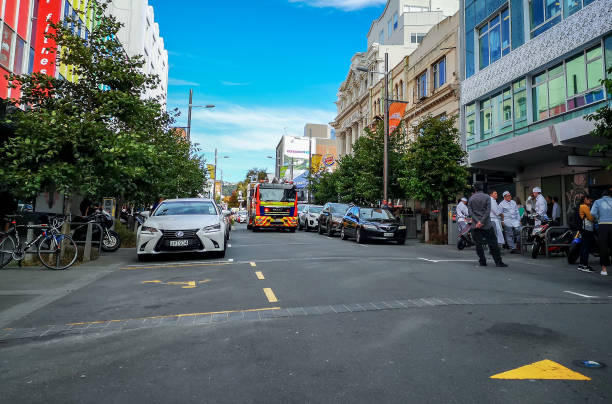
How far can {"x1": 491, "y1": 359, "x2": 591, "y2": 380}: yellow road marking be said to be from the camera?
10.6 ft

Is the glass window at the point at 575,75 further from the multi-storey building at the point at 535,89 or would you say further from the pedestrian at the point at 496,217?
A: the pedestrian at the point at 496,217

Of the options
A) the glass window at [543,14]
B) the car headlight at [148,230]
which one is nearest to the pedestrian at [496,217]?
the glass window at [543,14]

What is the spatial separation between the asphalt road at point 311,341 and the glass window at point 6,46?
11661mm

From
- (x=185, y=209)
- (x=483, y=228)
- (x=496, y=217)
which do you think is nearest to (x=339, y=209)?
(x=496, y=217)

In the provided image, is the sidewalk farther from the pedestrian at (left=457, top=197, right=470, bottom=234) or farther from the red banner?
the red banner

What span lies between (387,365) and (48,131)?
29.2 feet

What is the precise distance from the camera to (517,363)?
11.5 ft

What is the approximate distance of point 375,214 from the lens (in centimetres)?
1861

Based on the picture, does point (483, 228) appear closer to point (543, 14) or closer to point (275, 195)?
point (543, 14)

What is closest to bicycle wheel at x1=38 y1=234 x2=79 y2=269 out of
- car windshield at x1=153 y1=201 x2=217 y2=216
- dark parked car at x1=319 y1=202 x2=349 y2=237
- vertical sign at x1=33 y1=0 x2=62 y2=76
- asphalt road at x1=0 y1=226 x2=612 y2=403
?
asphalt road at x1=0 y1=226 x2=612 y2=403

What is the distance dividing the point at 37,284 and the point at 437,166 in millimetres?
15203

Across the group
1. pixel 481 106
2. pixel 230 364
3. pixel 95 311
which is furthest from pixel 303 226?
pixel 230 364

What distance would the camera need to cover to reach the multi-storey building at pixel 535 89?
15477mm

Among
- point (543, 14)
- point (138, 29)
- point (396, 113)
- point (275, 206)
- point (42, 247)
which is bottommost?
point (42, 247)
